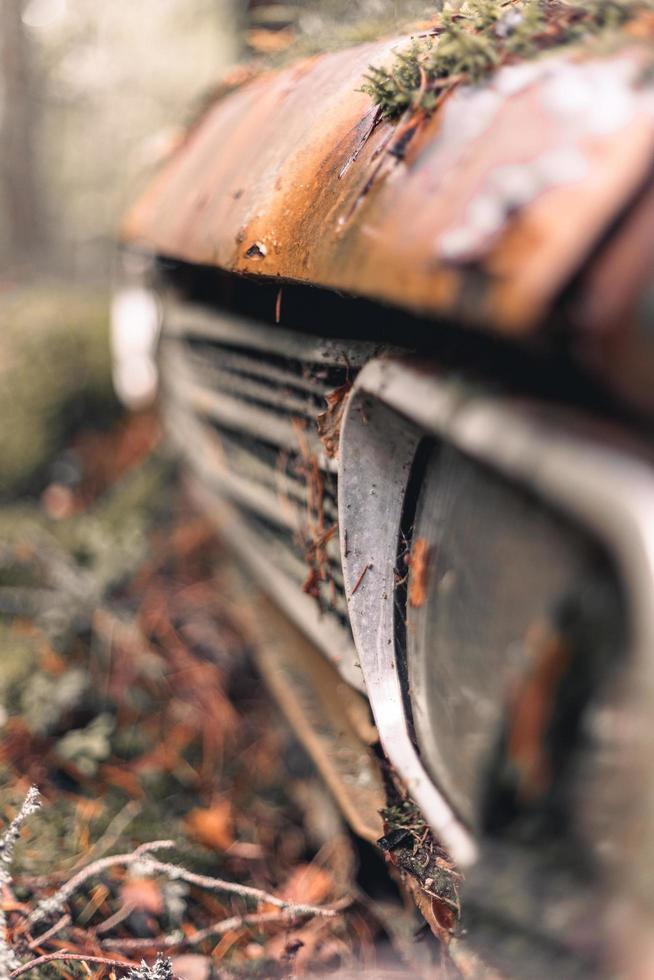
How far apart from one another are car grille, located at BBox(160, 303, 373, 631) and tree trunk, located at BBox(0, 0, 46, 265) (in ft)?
14.9

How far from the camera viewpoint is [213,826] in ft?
6.64

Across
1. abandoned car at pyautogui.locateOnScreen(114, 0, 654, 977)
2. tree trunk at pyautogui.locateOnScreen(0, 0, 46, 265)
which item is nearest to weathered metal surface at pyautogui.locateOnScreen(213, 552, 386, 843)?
abandoned car at pyautogui.locateOnScreen(114, 0, 654, 977)

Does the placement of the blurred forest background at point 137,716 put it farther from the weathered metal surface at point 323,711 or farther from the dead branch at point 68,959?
the weathered metal surface at point 323,711

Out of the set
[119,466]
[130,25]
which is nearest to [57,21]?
[130,25]

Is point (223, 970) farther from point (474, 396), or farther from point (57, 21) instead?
point (57, 21)

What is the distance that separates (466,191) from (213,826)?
1.74 meters

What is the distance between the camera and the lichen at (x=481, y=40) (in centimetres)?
99

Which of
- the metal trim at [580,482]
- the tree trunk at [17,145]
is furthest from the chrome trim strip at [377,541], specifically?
the tree trunk at [17,145]

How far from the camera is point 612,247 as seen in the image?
72 cm

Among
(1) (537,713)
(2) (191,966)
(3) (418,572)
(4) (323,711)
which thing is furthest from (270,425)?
(1) (537,713)

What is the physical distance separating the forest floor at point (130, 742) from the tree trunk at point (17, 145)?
12.1 feet

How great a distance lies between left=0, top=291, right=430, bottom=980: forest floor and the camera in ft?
5.42

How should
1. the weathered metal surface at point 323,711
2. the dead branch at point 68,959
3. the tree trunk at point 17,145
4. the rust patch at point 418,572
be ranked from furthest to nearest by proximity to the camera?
1. the tree trunk at point 17,145
2. the weathered metal surface at point 323,711
3. the dead branch at point 68,959
4. the rust patch at point 418,572

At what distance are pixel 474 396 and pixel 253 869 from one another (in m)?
1.52
